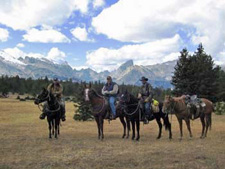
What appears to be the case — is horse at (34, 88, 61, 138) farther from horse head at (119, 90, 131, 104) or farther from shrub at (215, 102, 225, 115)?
shrub at (215, 102, 225, 115)

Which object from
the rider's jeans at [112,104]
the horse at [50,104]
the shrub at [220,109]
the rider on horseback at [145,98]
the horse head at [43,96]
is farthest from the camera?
the shrub at [220,109]

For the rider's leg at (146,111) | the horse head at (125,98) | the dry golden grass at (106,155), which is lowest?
the dry golden grass at (106,155)

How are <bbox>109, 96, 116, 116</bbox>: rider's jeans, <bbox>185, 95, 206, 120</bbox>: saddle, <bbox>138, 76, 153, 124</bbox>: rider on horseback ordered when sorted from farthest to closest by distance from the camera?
1. <bbox>185, 95, 206, 120</bbox>: saddle
2. <bbox>109, 96, 116, 116</bbox>: rider's jeans
3. <bbox>138, 76, 153, 124</bbox>: rider on horseback

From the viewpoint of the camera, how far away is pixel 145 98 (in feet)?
53.1

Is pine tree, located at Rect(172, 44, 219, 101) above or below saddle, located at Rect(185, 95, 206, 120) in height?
above

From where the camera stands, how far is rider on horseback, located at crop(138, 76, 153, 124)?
52.5ft

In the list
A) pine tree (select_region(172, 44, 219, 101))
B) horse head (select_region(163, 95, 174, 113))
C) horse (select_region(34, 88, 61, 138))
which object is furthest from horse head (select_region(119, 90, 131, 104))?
pine tree (select_region(172, 44, 219, 101))

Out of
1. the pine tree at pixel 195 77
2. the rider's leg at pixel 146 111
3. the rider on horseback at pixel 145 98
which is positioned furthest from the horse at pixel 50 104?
the pine tree at pixel 195 77

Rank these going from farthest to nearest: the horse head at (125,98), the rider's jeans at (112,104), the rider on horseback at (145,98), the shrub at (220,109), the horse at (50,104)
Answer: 1. the shrub at (220,109)
2. the rider's jeans at (112,104)
3. the rider on horseback at (145,98)
4. the horse head at (125,98)
5. the horse at (50,104)

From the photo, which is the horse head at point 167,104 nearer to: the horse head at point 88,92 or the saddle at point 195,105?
the saddle at point 195,105

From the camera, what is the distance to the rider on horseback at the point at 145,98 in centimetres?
1602

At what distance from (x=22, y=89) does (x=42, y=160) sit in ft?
368

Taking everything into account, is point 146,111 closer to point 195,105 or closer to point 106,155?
point 195,105

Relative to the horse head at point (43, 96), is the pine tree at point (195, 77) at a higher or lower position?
higher
